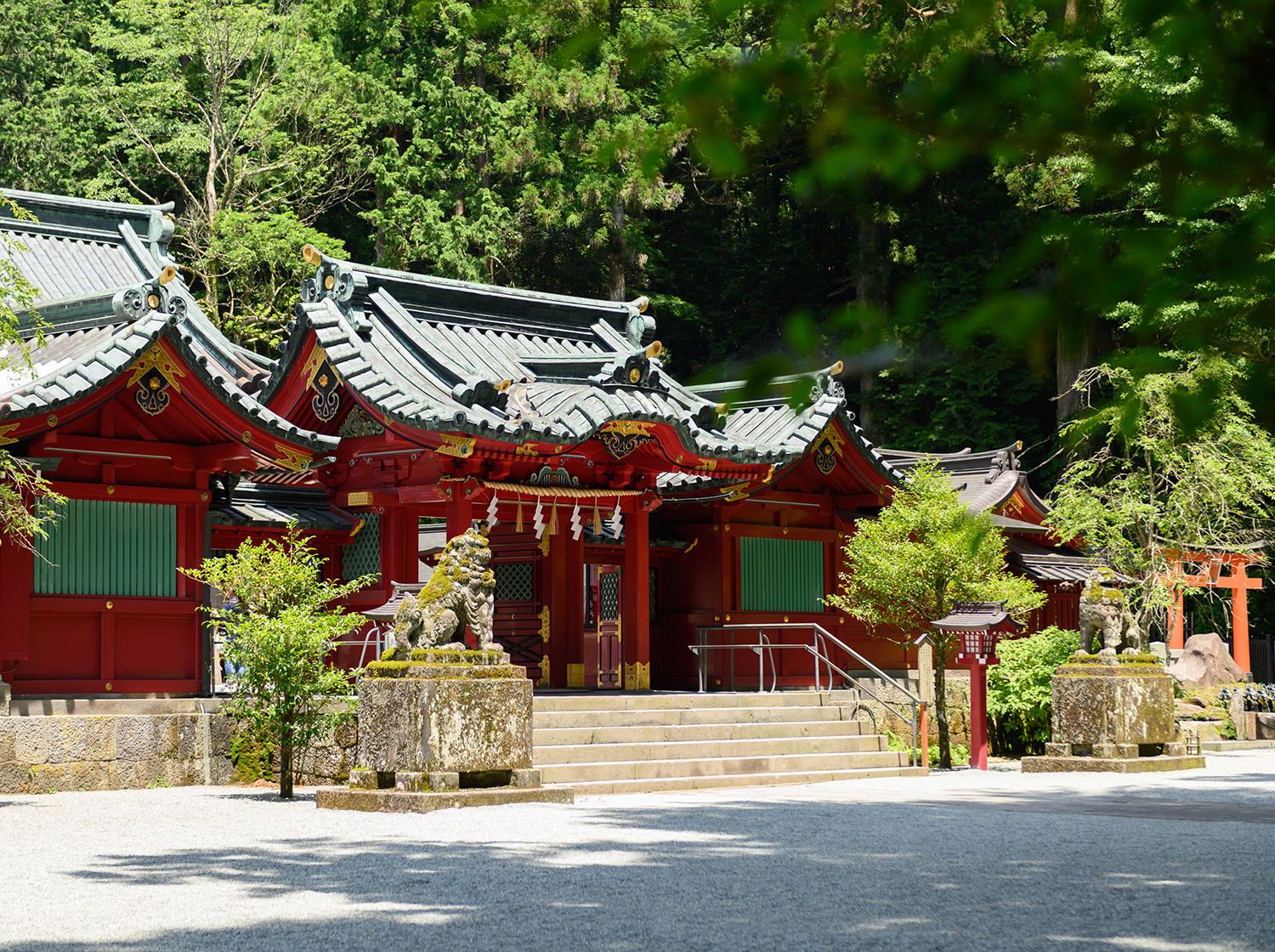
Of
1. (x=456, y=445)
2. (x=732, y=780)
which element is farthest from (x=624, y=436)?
(x=732, y=780)

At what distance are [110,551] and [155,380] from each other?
193 centimetres

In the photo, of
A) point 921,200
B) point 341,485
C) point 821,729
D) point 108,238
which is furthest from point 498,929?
point 921,200

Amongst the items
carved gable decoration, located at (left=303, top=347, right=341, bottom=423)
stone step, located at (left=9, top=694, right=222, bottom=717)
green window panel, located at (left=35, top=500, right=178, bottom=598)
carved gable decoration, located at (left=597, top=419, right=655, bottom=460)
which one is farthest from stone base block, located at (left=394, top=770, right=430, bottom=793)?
carved gable decoration, located at (left=303, top=347, right=341, bottom=423)

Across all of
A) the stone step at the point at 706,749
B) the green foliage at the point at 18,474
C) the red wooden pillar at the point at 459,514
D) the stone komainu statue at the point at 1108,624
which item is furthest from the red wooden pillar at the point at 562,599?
the green foliage at the point at 18,474

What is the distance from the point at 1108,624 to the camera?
1681 centimetres

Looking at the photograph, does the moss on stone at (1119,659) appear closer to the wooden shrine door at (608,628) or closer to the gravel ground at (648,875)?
the gravel ground at (648,875)

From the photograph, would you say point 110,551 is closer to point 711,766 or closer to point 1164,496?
point 711,766

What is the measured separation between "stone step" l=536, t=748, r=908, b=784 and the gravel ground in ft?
3.34

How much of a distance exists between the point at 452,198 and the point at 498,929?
30.1 meters

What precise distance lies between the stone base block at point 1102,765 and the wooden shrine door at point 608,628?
21.3 ft

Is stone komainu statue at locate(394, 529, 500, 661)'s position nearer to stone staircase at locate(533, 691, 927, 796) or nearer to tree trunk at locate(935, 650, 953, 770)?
stone staircase at locate(533, 691, 927, 796)

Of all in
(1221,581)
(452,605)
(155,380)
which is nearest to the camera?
(452,605)

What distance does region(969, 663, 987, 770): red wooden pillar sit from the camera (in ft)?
58.2

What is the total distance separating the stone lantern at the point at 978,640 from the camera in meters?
17.3
